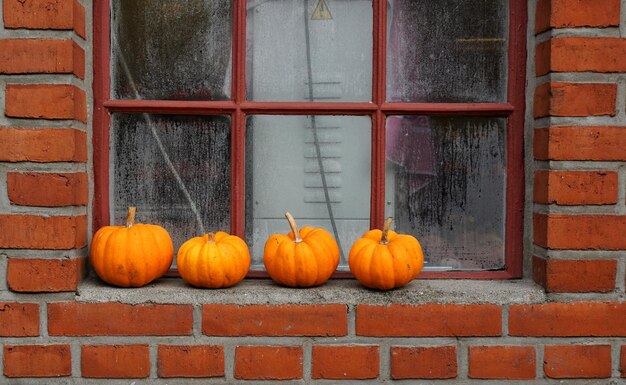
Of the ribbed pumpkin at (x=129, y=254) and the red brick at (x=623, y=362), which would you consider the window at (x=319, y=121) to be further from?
the red brick at (x=623, y=362)

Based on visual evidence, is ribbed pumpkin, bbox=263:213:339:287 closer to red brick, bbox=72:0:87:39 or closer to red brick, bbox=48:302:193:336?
red brick, bbox=48:302:193:336

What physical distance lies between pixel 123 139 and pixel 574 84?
1.48 meters

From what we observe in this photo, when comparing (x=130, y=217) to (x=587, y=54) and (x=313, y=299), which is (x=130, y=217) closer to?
(x=313, y=299)

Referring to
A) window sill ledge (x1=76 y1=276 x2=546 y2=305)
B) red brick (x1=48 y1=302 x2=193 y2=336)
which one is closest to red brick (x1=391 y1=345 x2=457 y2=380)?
window sill ledge (x1=76 y1=276 x2=546 y2=305)

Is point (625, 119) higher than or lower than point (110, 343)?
higher

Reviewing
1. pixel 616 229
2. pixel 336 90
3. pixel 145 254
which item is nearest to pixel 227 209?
pixel 145 254

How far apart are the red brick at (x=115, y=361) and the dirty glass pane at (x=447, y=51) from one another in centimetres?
118

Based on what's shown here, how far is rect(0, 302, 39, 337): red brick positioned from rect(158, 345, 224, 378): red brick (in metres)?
0.39

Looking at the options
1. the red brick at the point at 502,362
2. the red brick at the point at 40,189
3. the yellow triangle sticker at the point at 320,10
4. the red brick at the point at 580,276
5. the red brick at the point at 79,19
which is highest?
the yellow triangle sticker at the point at 320,10

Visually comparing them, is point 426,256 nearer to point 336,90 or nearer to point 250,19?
point 336,90

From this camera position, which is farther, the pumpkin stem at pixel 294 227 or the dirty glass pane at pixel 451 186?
the dirty glass pane at pixel 451 186

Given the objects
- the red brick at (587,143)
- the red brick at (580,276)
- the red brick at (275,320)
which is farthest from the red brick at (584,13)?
the red brick at (275,320)

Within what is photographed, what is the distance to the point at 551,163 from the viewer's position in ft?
6.67

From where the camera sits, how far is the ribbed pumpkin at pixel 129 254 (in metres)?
2.04
